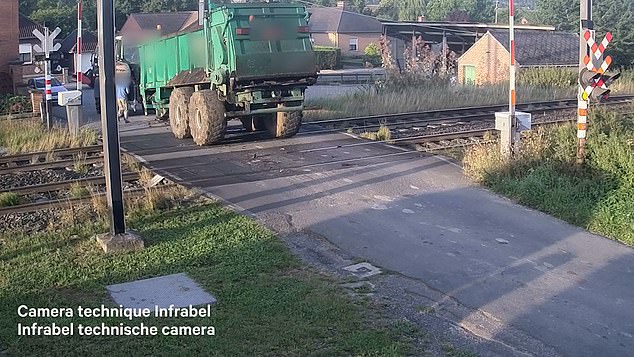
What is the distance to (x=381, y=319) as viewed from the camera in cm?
710

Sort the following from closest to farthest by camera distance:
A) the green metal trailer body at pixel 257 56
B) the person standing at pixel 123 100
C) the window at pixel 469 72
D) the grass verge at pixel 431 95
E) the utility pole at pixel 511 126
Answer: the utility pole at pixel 511 126, the green metal trailer body at pixel 257 56, the person standing at pixel 123 100, the grass verge at pixel 431 95, the window at pixel 469 72

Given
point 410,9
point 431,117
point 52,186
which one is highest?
point 410,9

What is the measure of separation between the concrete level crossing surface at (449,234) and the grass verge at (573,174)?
0.97 feet

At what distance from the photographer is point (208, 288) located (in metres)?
7.83

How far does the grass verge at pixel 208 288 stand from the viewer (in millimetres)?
6391

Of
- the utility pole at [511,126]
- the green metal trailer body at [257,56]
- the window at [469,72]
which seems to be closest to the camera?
the utility pole at [511,126]

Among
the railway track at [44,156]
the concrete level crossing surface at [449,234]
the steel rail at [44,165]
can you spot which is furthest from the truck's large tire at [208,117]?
the steel rail at [44,165]

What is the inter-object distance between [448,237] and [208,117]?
8041 millimetres

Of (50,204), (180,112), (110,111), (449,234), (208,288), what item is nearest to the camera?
(208,288)

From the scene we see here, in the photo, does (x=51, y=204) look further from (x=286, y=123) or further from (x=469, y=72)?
(x=469, y=72)

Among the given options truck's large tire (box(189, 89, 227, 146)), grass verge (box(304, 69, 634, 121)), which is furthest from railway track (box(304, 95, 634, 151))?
truck's large tire (box(189, 89, 227, 146))

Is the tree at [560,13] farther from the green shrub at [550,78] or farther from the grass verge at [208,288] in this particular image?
the grass verge at [208,288]

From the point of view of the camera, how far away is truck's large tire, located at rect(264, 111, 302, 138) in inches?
689

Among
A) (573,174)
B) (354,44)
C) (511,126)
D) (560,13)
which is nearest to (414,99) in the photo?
(511,126)
